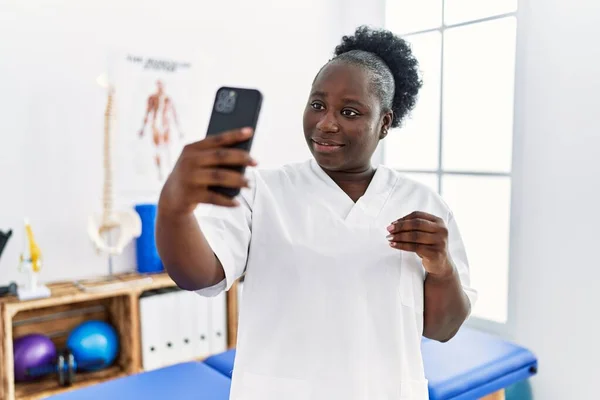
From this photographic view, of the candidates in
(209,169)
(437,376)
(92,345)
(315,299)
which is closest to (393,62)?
(315,299)

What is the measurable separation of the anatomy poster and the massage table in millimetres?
1138

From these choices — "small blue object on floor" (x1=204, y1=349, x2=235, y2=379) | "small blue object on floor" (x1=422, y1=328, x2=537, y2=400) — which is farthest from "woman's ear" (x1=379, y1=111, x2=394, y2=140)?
"small blue object on floor" (x1=204, y1=349, x2=235, y2=379)

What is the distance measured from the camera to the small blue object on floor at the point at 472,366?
5.41 ft

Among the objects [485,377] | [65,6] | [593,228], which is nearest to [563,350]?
[593,228]

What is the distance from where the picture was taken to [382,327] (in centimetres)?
89

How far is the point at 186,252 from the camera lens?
0.70 meters

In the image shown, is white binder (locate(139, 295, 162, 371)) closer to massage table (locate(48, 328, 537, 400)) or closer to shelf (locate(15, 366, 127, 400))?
shelf (locate(15, 366, 127, 400))

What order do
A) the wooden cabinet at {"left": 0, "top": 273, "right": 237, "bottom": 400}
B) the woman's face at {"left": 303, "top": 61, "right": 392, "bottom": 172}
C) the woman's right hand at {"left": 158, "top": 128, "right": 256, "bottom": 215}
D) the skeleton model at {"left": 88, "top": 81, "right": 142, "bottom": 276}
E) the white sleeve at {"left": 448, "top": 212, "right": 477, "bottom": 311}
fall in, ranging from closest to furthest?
1. the woman's right hand at {"left": 158, "top": 128, "right": 256, "bottom": 215}
2. the woman's face at {"left": 303, "top": 61, "right": 392, "bottom": 172}
3. the white sleeve at {"left": 448, "top": 212, "right": 477, "bottom": 311}
4. the wooden cabinet at {"left": 0, "top": 273, "right": 237, "bottom": 400}
5. the skeleton model at {"left": 88, "top": 81, "right": 142, "bottom": 276}

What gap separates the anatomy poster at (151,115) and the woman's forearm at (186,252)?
1.90 m

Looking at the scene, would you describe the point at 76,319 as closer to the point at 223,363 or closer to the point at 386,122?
the point at 223,363

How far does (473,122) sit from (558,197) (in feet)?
2.14

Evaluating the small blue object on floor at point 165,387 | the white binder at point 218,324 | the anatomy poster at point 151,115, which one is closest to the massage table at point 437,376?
the small blue object on floor at point 165,387

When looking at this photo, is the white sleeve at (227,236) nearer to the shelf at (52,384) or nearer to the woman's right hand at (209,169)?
the woman's right hand at (209,169)

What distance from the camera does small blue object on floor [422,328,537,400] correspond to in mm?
1649
